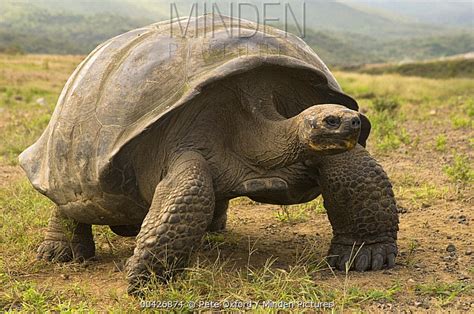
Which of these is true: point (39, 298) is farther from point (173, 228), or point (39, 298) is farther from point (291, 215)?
point (291, 215)

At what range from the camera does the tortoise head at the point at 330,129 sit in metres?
3.07

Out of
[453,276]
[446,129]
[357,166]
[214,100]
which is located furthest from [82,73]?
[446,129]

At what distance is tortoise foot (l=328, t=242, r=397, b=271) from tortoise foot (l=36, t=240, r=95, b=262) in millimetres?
1670

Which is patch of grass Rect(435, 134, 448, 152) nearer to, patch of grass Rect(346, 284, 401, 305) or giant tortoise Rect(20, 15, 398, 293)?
giant tortoise Rect(20, 15, 398, 293)

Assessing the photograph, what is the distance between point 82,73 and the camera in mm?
4191

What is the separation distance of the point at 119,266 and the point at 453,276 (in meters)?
1.95

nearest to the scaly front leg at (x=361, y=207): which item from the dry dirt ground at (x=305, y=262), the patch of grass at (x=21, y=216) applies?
the dry dirt ground at (x=305, y=262)

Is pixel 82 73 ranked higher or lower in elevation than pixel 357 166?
higher

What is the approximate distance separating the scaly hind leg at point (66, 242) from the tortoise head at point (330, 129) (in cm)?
191

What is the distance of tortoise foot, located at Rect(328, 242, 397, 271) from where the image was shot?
12.3ft

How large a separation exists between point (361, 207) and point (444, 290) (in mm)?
660

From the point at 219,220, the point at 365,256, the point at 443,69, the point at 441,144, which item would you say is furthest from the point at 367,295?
the point at 443,69

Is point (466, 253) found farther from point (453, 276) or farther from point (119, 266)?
point (119, 266)

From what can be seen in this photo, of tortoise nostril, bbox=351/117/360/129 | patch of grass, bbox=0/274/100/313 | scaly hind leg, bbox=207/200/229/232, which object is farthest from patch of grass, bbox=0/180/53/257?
→ tortoise nostril, bbox=351/117/360/129
